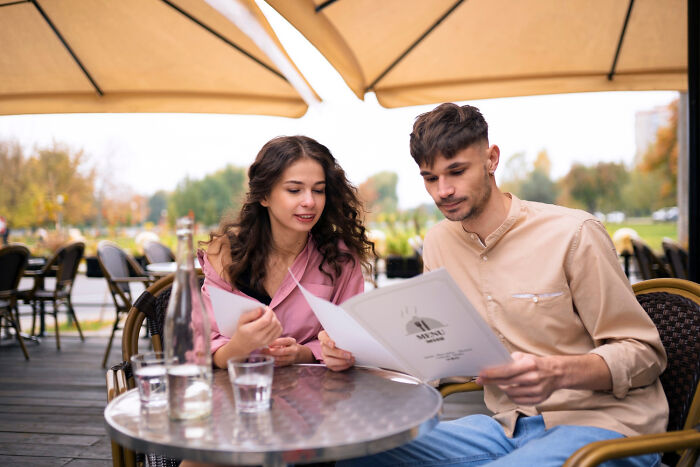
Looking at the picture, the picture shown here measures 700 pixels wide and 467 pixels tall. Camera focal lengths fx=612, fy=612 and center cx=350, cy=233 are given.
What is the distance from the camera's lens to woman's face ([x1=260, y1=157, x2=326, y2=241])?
187cm

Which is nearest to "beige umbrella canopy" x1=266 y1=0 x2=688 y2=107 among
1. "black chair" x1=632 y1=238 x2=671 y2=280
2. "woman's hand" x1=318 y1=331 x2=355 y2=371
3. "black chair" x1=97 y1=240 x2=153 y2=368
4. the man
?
"black chair" x1=632 y1=238 x2=671 y2=280

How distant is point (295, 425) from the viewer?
1056mm

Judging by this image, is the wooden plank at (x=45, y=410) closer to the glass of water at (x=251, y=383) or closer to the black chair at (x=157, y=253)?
the black chair at (x=157, y=253)

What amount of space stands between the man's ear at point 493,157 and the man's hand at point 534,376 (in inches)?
22.7

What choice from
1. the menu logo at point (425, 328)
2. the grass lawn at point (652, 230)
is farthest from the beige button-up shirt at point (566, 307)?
the grass lawn at point (652, 230)

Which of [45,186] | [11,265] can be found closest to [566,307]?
[11,265]

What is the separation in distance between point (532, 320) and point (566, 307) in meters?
0.09

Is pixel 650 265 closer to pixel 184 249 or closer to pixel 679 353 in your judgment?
pixel 679 353

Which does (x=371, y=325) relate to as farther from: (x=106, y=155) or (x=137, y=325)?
(x=106, y=155)

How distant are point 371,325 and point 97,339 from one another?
6.06 meters

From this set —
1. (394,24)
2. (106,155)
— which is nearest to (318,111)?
(394,24)

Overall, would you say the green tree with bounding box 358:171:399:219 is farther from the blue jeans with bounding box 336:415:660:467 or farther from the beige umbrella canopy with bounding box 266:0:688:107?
the blue jeans with bounding box 336:415:660:467

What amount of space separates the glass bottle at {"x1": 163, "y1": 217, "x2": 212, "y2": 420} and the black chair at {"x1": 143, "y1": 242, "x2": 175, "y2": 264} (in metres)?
4.97

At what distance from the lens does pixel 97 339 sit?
6531mm
